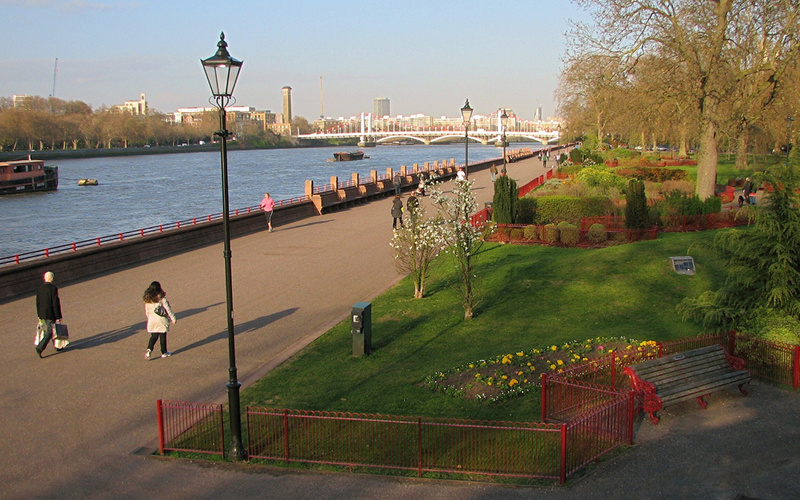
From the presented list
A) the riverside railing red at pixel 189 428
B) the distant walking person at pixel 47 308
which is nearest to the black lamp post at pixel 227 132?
the riverside railing red at pixel 189 428

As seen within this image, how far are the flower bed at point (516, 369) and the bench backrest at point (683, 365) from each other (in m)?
0.75

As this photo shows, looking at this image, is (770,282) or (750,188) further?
(750,188)

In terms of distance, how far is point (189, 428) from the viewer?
8953mm

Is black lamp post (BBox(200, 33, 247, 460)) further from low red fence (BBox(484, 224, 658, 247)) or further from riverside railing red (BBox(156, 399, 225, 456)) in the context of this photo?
low red fence (BBox(484, 224, 658, 247))

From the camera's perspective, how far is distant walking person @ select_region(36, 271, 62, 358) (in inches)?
458

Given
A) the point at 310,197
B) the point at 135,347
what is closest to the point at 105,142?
the point at 310,197

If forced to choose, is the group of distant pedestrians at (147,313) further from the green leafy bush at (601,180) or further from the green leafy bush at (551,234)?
the green leafy bush at (601,180)

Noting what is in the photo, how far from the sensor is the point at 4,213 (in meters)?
53.2

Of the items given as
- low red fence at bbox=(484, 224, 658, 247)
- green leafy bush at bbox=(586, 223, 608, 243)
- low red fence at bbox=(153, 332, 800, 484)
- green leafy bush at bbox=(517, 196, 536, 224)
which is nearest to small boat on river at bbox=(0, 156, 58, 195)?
green leafy bush at bbox=(517, 196, 536, 224)

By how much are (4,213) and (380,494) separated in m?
55.0

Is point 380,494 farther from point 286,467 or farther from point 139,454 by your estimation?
point 139,454

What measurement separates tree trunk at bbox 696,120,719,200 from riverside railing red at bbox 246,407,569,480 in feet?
70.5

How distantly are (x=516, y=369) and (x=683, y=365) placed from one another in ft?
7.94

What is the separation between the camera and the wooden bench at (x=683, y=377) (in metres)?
8.60
